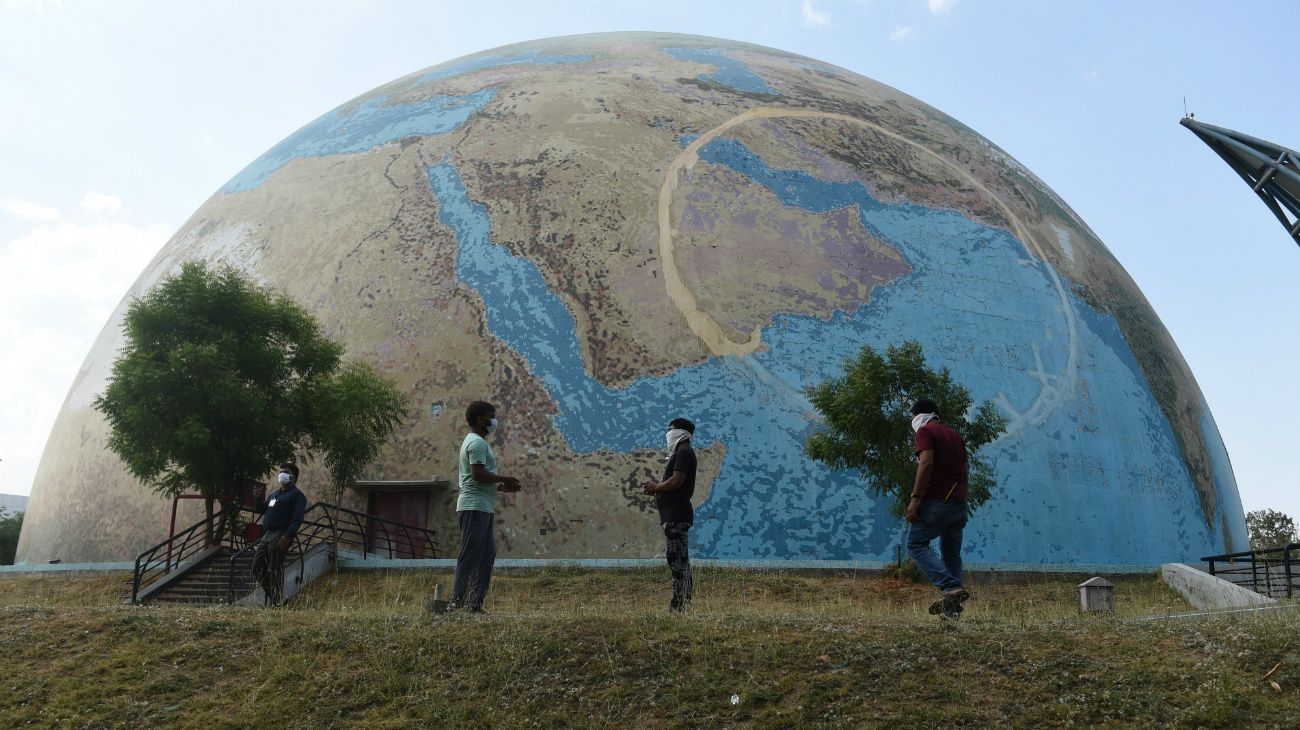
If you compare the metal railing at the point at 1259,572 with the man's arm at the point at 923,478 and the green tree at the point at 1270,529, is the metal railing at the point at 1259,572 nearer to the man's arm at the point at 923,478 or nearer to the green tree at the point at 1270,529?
the man's arm at the point at 923,478

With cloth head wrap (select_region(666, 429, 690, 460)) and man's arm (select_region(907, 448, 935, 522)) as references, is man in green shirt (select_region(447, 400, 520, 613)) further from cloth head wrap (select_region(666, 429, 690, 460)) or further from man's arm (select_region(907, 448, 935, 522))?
man's arm (select_region(907, 448, 935, 522))

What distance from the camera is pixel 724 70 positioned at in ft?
60.7

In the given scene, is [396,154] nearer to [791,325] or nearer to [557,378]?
[557,378]

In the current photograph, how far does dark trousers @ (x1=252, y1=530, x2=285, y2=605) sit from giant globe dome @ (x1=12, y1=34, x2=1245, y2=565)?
3829mm

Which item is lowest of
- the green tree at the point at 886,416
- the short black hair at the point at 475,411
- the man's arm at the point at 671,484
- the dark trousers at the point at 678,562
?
the dark trousers at the point at 678,562

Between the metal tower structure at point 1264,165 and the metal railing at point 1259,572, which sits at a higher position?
the metal tower structure at point 1264,165

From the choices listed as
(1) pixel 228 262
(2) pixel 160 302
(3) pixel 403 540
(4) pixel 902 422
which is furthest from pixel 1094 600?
(1) pixel 228 262

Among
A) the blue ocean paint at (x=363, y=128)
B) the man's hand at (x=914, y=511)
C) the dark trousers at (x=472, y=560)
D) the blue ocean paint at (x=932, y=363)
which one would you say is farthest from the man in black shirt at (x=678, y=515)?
the blue ocean paint at (x=363, y=128)

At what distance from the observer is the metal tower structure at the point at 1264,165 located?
16125 millimetres

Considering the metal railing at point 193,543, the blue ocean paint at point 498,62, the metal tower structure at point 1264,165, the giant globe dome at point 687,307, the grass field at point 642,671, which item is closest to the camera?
the grass field at point 642,671

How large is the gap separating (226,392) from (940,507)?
873 cm

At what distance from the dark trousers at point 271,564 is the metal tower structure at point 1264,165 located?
50.3 feet

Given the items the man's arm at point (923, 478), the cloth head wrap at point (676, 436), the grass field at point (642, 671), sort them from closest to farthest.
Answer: the grass field at point (642, 671)
the man's arm at point (923, 478)
the cloth head wrap at point (676, 436)

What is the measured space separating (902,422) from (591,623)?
22.2 ft
